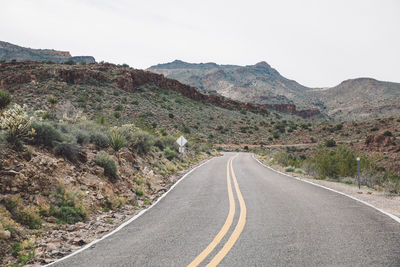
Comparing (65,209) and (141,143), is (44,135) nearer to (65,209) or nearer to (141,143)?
(65,209)

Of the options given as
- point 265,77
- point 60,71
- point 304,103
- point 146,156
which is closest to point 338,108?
point 304,103

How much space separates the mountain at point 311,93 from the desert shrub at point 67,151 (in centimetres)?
8272

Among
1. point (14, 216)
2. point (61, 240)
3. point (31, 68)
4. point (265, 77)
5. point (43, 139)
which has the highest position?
point (265, 77)

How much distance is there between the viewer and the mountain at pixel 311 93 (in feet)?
301

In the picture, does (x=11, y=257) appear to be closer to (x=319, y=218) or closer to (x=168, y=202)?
(x=168, y=202)

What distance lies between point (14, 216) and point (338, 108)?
408 feet

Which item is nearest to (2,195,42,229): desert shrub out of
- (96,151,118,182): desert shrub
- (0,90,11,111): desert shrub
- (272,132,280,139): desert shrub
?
(96,151,118,182): desert shrub

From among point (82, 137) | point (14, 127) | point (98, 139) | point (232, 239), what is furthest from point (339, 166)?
point (14, 127)

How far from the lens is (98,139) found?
11.6 meters

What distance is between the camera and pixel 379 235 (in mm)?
4703

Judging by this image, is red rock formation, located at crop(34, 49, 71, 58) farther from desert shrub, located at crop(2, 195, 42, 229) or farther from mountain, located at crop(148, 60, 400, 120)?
desert shrub, located at crop(2, 195, 42, 229)

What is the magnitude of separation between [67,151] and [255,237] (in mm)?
6972

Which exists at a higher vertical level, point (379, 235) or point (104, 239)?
point (379, 235)

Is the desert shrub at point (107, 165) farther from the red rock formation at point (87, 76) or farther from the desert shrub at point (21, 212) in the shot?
the red rock formation at point (87, 76)
